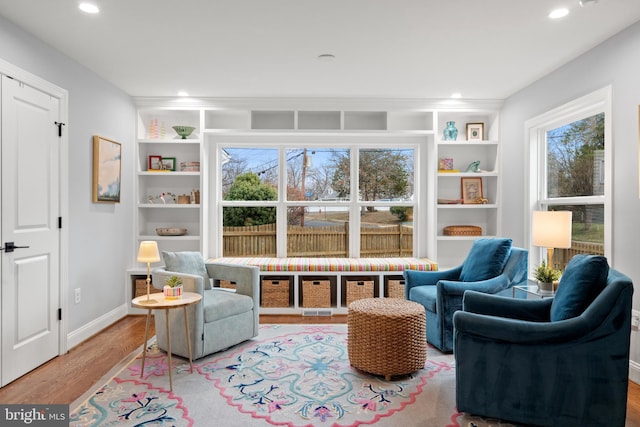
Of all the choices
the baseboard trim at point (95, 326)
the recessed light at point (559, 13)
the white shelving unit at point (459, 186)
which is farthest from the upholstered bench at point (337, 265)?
the recessed light at point (559, 13)

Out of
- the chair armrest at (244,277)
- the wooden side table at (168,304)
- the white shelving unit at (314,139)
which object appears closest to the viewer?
the wooden side table at (168,304)

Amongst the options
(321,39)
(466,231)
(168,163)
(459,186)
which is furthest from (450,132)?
(168,163)

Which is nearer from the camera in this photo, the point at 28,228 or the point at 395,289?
the point at 28,228

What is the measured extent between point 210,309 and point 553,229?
2.71 m

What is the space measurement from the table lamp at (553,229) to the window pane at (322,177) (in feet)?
7.73

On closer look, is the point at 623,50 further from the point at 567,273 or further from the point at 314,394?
the point at 314,394

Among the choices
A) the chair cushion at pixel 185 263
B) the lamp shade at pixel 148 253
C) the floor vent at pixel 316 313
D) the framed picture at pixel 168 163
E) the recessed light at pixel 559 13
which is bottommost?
the floor vent at pixel 316 313

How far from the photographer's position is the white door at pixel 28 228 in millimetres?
2732

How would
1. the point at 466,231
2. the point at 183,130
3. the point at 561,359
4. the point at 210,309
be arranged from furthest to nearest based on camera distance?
the point at 466,231, the point at 183,130, the point at 210,309, the point at 561,359

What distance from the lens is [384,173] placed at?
16.9 feet

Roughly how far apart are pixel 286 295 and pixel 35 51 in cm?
314

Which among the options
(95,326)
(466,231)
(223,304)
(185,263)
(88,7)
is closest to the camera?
(88,7)

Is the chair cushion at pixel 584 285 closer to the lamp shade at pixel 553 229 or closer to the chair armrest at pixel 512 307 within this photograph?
the chair armrest at pixel 512 307

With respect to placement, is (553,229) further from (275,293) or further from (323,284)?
(275,293)
